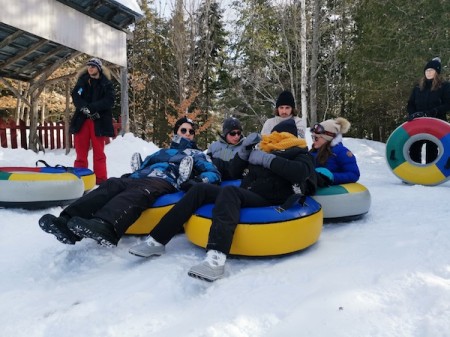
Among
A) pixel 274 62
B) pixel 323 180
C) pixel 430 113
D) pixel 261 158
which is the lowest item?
pixel 323 180

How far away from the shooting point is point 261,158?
3.04 metres

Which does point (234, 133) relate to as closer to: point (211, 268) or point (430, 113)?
point (211, 268)

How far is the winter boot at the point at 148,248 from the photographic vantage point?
9.18 feet

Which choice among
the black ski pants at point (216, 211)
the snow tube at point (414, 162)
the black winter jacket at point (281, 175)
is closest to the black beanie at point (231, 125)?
the black winter jacket at point (281, 175)

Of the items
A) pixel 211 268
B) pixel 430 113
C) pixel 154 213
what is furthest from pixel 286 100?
pixel 211 268

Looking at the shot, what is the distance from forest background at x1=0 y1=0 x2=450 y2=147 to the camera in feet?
38.0

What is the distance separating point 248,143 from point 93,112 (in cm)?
307

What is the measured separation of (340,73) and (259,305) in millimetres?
17859

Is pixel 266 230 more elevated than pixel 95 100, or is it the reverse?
pixel 95 100

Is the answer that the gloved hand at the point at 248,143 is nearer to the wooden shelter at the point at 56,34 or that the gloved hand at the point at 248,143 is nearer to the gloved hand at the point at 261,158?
the gloved hand at the point at 261,158

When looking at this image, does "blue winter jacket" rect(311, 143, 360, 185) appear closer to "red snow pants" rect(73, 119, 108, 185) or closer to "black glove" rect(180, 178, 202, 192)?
"black glove" rect(180, 178, 202, 192)

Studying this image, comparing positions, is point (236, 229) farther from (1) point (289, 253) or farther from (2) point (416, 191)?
(2) point (416, 191)

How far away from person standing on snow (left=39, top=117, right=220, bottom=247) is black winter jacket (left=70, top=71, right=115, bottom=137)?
194 cm

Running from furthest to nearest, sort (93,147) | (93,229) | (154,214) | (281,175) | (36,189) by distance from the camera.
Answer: (93,147)
(36,189)
(154,214)
(281,175)
(93,229)
